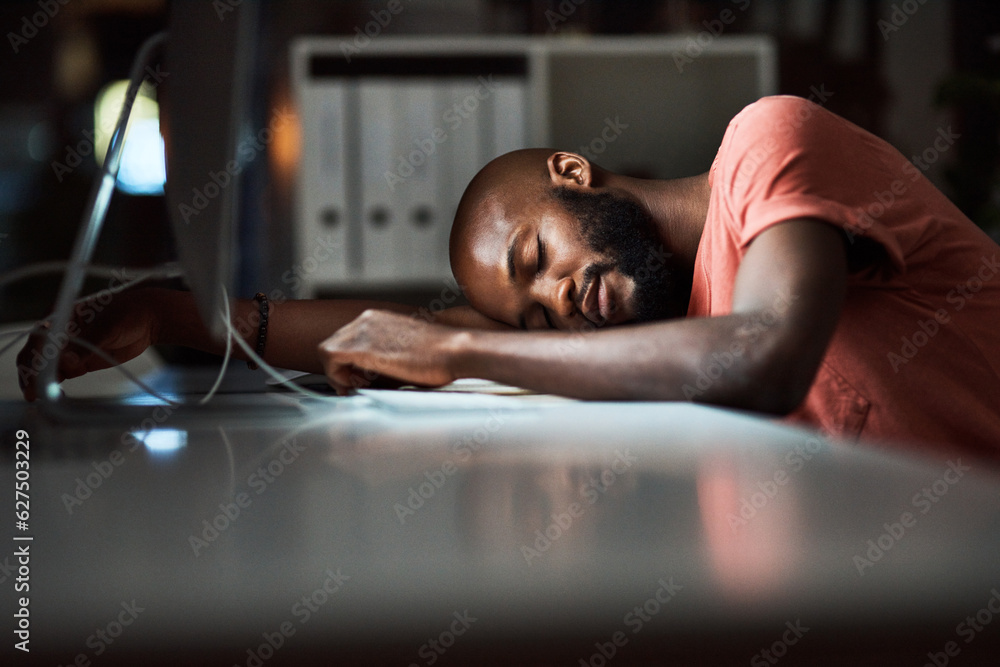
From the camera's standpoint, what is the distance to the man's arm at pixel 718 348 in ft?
2.15

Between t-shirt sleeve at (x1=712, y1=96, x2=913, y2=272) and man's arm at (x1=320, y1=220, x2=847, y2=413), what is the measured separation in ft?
0.08

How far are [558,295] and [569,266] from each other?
57 millimetres

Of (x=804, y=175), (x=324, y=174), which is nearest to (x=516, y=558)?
(x=804, y=175)

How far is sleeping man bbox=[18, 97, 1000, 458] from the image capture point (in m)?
0.69

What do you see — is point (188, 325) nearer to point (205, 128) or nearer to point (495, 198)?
point (495, 198)

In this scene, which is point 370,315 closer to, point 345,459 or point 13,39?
point 345,459

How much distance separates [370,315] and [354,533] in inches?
25.2

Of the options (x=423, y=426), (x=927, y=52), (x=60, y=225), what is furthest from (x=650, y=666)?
(x=927, y=52)

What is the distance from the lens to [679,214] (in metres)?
1.33

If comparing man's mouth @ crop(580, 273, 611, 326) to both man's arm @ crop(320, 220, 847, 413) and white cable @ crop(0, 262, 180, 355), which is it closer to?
man's arm @ crop(320, 220, 847, 413)

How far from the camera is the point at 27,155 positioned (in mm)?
2830

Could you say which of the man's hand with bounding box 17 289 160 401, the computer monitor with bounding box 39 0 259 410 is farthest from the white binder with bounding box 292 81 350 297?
the computer monitor with bounding box 39 0 259 410

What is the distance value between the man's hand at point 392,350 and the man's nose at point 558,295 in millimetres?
339

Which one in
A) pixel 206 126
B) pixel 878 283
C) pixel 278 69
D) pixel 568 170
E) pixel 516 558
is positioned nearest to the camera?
pixel 516 558
